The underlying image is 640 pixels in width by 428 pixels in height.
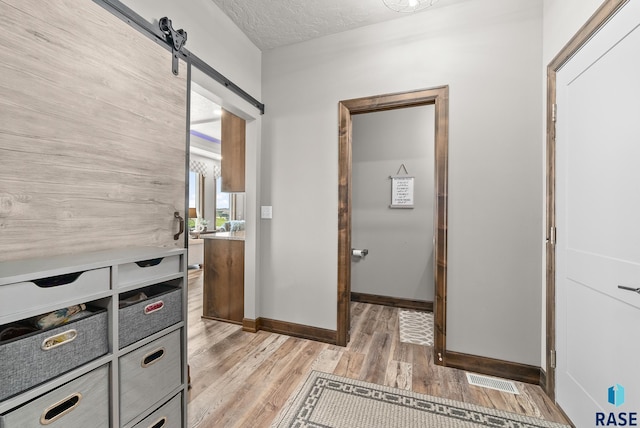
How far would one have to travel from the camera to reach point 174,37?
5.78 feet

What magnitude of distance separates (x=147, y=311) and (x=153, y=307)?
0.03 metres

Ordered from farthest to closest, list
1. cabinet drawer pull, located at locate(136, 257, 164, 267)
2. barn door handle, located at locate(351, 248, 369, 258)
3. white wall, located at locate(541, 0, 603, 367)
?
1. barn door handle, located at locate(351, 248, 369, 258)
2. white wall, located at locate(541, 0, 603, 367)
3. cabinet drawer pull, located at locate(136, 257, 164, 267)

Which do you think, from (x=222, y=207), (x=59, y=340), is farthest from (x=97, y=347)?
(x=222, y=207)

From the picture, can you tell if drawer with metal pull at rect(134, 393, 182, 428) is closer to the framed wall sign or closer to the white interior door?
the white interior door

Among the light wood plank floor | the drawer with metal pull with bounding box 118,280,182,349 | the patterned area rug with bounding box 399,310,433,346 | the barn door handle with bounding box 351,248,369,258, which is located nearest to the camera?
the drawer with metal pull with bounding box 118,280,182,349

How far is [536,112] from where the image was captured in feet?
6.42

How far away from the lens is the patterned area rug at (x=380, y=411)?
5.15 feet

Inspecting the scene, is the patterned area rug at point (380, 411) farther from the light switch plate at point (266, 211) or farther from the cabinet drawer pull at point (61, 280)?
the light switch plate at point (266, 211)

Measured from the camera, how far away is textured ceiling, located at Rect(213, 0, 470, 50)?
2.18m

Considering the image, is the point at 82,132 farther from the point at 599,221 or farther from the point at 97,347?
the point at 599,221

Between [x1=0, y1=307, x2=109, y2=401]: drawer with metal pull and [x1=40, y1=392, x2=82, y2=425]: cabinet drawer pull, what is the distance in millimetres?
89

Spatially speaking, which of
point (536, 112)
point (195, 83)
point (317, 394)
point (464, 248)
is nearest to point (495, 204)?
point (464, 248)

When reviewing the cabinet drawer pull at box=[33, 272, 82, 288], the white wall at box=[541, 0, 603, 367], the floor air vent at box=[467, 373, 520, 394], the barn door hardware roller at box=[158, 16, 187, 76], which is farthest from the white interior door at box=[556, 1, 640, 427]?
the barn door hardware roller at box=[158, 16, 187, 76]

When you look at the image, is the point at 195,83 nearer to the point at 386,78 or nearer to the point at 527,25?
the point at 386,78
